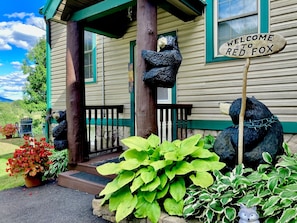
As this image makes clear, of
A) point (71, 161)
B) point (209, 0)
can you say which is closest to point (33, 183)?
point (71, 161)

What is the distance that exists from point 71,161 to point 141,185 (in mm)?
2058

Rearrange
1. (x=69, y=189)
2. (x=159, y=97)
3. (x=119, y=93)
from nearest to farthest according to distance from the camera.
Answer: (x=69, y=189) → (x=159, y=97) → (x=119, y=93)

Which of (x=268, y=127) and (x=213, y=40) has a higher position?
(x=213, y=40)

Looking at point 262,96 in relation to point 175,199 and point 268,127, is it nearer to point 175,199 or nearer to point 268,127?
point 268,127

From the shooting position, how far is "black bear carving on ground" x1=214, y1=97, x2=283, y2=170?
2287 mm

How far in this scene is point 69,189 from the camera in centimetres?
337

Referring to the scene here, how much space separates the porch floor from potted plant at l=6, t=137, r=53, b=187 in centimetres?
33

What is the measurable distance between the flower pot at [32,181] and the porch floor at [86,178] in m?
0.33

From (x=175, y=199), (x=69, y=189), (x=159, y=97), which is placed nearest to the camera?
(x=175, y=199)

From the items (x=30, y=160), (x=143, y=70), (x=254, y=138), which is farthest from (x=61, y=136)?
(x=254, y=138)

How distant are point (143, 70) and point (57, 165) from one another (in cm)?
237

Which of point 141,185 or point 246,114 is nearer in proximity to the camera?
point 141,185

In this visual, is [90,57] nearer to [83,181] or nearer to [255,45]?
[83,181]

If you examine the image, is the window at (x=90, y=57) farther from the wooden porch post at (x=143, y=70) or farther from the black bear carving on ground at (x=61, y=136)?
the wooden porch post at (x=143, y=70)
